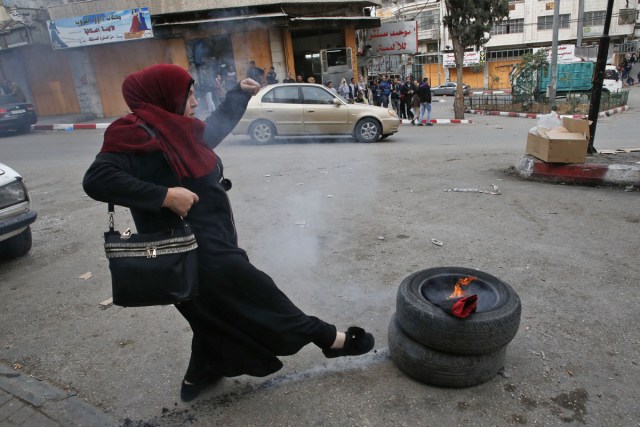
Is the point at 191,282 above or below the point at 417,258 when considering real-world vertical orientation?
above

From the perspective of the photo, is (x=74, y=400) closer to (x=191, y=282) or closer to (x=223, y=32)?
(x=191, y=282)

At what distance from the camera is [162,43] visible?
18.1m

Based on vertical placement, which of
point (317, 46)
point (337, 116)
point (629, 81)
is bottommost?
point (629, 81)

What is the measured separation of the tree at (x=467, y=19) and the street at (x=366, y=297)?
10.5 meters

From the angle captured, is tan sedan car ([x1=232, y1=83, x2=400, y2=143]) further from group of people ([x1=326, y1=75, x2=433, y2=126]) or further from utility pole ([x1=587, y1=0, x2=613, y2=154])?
utility pole ([x1=587, y1=0, x2=613, y2=154])

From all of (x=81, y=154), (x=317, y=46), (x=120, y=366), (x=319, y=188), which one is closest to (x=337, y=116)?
(x=319, y=188)

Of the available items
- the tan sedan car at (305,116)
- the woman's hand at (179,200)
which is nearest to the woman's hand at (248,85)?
the woman's hand at (179,200)

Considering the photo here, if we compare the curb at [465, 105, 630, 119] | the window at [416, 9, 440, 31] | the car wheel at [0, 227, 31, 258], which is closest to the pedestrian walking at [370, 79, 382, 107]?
the curb at [465, 105, 630, 119]

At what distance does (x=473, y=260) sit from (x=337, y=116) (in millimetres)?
7333

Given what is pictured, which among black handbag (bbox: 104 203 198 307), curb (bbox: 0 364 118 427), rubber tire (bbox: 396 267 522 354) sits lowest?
curb (bbox: 0 364 118 427)

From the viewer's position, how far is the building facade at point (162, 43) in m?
16.7

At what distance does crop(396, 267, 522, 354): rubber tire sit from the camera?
7.08 ft

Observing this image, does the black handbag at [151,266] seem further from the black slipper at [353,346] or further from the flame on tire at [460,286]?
the flame on tire at [460,286]

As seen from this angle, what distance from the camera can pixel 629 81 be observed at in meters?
33.2
